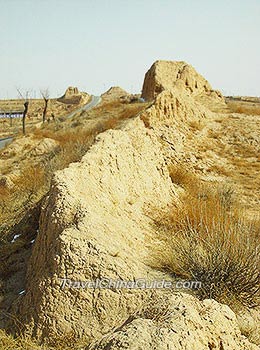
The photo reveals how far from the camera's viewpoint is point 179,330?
2.09 metres

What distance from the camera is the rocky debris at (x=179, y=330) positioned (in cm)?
201

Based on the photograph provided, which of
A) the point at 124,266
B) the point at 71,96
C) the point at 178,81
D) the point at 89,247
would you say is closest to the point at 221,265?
the point at 124,266

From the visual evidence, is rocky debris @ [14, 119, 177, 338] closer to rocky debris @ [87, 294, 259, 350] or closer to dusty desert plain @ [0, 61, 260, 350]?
Answer: dusty desert plain @ [0, 61, 260, 350]

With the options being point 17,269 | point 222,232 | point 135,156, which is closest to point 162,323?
point 222,232

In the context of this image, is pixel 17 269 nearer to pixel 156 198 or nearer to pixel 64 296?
pixel 64 296

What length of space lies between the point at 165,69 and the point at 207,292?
58.4 ft

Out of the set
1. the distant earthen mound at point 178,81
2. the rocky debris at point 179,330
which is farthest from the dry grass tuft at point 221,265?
the distant earthen mound at point 178,81

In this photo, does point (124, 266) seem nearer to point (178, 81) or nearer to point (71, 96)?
point (178, 81)

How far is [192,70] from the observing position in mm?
19266

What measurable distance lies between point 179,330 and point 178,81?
17.6m

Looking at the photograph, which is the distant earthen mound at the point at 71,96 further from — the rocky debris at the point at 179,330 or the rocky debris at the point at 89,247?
the rocky debris at the point at 179,330

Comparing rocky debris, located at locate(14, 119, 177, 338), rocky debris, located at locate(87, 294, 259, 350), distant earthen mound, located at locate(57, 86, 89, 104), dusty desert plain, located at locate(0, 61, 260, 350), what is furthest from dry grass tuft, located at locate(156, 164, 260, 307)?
distant earthen mound, located at locate(57, 86, 89, 104)

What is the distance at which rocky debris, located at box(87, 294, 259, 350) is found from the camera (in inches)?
79.0

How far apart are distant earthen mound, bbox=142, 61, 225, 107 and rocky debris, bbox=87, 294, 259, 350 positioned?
16086 millimetres
